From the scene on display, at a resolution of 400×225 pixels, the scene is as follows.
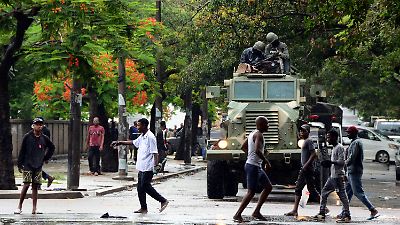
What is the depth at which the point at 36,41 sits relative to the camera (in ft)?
81.0

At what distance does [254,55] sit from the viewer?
26266 millimetres

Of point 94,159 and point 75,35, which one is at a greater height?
point 75,35

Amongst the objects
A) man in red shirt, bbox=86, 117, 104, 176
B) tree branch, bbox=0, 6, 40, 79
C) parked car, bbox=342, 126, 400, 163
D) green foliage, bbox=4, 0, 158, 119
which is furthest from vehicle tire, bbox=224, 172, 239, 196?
parked car, bbox=342, 126, 400, 163

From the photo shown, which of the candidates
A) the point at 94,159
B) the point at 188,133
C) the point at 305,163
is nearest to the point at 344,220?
the point at 305,163

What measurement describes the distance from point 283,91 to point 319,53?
13840 mm

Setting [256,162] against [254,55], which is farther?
[254,55]

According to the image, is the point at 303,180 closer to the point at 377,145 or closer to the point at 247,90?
the point at 247,90

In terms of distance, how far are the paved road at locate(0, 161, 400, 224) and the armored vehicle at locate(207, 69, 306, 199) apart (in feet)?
2.34

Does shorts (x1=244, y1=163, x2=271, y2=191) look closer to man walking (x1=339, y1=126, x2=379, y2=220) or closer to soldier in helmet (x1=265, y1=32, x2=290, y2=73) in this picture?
man walking (x1=339, y1=126, x2=379, y2=220)

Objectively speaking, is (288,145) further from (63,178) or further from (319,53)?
(319,53)

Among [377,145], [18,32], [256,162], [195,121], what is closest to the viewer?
[256,162]

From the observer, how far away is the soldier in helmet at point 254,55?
26078 millimetres

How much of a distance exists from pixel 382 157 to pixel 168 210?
3215 centimetres

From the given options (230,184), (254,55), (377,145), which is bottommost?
(230,184)
